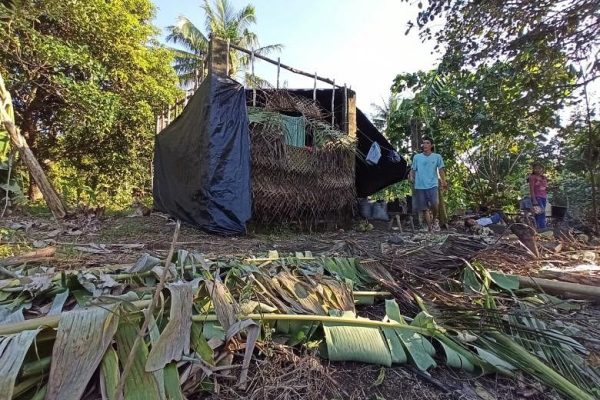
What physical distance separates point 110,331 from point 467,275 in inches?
73.2

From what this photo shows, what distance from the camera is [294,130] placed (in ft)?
20.0

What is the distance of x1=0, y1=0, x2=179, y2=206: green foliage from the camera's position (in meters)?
8.56

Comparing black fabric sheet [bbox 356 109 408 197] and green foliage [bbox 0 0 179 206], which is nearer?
black fabric sheet [bbox 356 109 408 197]

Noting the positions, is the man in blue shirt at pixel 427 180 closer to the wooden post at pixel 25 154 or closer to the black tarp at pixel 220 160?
the black tarp at pixel 220 160

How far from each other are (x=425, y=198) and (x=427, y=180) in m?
0.30

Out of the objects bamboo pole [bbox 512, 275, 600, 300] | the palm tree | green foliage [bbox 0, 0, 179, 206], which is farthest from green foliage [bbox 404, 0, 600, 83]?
the palm tree

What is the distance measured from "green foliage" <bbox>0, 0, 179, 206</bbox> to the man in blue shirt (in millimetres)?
7435

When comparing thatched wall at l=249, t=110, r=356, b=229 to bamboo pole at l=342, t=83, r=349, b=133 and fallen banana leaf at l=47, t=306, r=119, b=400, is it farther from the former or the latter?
fallen banana leaf at l=47, t=306, r=119, b=400

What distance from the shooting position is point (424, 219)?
653 cm

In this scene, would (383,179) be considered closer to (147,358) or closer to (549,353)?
(549,353)

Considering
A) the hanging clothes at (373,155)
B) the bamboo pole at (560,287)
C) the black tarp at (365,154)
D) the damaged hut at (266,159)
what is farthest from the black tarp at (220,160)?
the bamboo pole at (560,287)

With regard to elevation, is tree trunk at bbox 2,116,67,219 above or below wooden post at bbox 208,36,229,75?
below

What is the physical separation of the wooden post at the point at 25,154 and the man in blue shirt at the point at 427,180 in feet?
19.4

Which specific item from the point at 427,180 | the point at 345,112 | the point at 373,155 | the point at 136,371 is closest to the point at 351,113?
the point at 345,112
